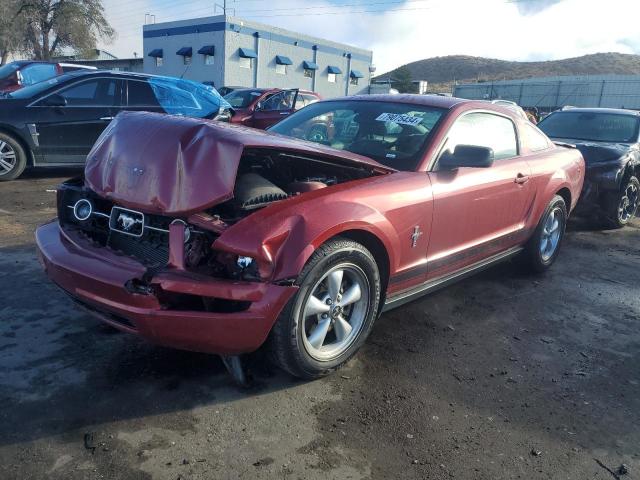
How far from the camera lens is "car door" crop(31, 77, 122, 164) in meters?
7.53

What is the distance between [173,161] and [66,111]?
6.03 metres

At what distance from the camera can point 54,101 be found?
7551 millimetres

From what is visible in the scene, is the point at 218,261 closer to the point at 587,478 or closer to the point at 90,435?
the point at 90,435

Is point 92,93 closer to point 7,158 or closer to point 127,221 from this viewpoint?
point 7,158

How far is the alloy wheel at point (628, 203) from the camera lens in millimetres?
7188

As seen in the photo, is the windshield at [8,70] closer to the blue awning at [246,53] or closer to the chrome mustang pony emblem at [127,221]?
the chrome mustang pony emblem at [127,221]

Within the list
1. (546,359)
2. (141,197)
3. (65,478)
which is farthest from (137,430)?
(546,359)

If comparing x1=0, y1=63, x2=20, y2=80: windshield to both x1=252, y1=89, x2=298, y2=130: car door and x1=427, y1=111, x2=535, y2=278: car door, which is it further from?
x1=427, y1=111, x2=535, y2=278: car door

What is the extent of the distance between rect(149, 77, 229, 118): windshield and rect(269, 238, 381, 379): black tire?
6.52 m

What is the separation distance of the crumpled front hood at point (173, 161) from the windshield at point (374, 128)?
717mm

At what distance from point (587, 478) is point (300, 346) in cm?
143

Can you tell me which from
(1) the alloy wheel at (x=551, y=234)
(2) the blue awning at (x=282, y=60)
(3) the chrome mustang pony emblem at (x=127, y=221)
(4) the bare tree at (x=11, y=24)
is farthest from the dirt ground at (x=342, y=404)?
(4) the bare tree at (x=11, y=24)

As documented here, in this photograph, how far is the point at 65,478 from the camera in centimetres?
206

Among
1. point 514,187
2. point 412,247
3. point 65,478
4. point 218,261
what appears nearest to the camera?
point 65,478
